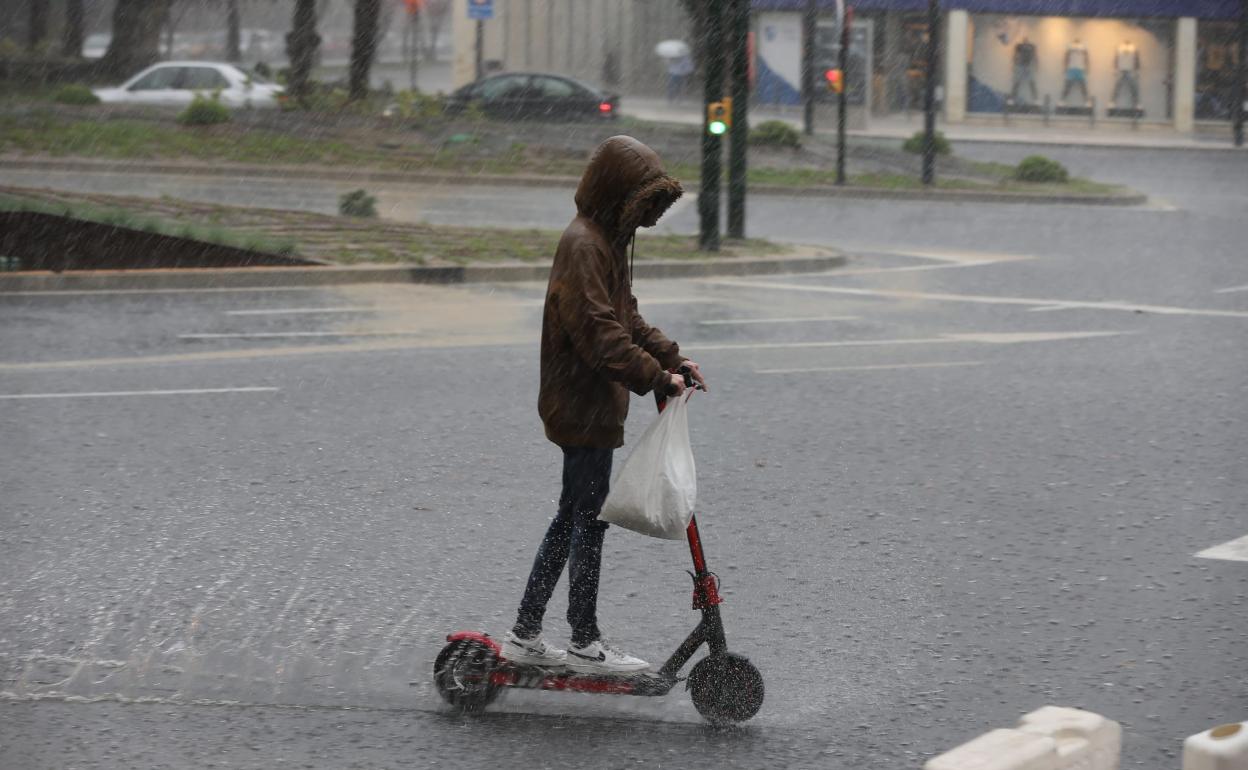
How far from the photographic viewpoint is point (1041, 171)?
1145 inches

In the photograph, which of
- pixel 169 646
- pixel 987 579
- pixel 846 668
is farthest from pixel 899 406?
pixel 169 646

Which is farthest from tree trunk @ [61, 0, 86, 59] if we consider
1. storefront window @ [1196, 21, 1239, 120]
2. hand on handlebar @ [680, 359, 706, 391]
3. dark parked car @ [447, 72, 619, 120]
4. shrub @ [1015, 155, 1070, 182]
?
hand on handlebar @ [680, 359, 706, 391]

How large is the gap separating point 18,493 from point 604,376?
3.88m

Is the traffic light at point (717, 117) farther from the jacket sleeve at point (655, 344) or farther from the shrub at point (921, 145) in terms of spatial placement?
the shrub at point (921, 145)

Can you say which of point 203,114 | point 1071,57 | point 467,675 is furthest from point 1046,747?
point 1071,57

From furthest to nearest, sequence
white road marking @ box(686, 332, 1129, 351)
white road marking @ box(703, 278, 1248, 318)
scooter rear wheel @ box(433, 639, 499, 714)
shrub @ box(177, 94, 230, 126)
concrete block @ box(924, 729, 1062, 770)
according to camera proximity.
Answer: shrub @ box(177, 94, 230, 126), white road marking @ box(703, 278, 1248, 318), white road marking @ box(686, 332, 1129, 351), scooter rear wheel @ box(433, 639, 499, 714), concrete block @ box(924, 729, 1062, 770)

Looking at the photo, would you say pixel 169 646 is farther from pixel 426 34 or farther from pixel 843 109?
pixel 426 34

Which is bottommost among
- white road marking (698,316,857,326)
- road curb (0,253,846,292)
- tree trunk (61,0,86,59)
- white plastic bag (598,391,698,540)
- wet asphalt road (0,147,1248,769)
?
wet asphalt road (0,147,1248,769)

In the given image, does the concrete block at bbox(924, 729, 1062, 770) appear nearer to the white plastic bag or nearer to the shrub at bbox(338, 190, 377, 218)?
the white plastic bag

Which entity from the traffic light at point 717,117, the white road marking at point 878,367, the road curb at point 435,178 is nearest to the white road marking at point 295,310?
the white road marking at point 878,367

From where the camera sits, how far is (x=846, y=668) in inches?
211

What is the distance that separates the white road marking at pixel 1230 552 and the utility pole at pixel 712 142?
11.4 m

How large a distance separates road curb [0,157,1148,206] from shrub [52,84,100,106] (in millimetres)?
7817

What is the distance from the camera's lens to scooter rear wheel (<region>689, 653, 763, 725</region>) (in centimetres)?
480
